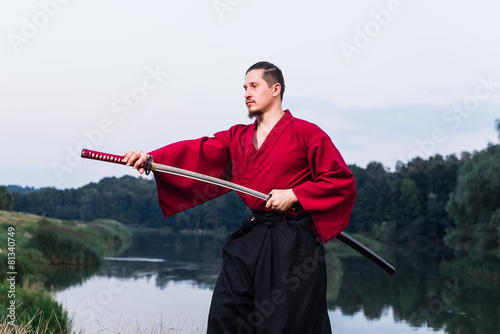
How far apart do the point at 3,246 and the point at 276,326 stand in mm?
16353

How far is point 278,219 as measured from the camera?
357cm

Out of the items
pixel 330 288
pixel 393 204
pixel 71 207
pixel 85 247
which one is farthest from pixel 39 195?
pixel 330 288

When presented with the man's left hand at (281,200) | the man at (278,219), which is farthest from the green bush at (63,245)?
the man's left hand at (281,200)

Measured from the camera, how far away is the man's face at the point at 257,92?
3.72 metres

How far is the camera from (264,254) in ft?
11.4

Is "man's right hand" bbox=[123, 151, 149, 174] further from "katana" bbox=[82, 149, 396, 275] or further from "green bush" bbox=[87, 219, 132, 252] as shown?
"green bush" bbox=[87, 219, 132, 252]

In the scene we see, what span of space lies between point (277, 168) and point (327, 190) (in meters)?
0.34

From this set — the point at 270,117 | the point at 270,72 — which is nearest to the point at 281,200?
the point at 270,117

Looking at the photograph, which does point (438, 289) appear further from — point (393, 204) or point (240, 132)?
point (393, 204)

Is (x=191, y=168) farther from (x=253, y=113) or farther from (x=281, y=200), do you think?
(x=281, y=200)

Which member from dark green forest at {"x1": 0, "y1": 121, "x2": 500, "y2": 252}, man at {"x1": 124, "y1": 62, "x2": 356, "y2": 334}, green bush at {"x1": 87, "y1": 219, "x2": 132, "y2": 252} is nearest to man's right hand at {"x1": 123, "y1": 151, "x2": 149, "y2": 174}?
man at {"x1": 124, "y1": 62, "x2": 356, "y2": 334}

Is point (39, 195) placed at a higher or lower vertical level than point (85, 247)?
higher

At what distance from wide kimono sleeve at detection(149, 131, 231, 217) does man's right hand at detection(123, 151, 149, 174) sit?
34cm

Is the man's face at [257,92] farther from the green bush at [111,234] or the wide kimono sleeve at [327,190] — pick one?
the green bush at [111,234]
